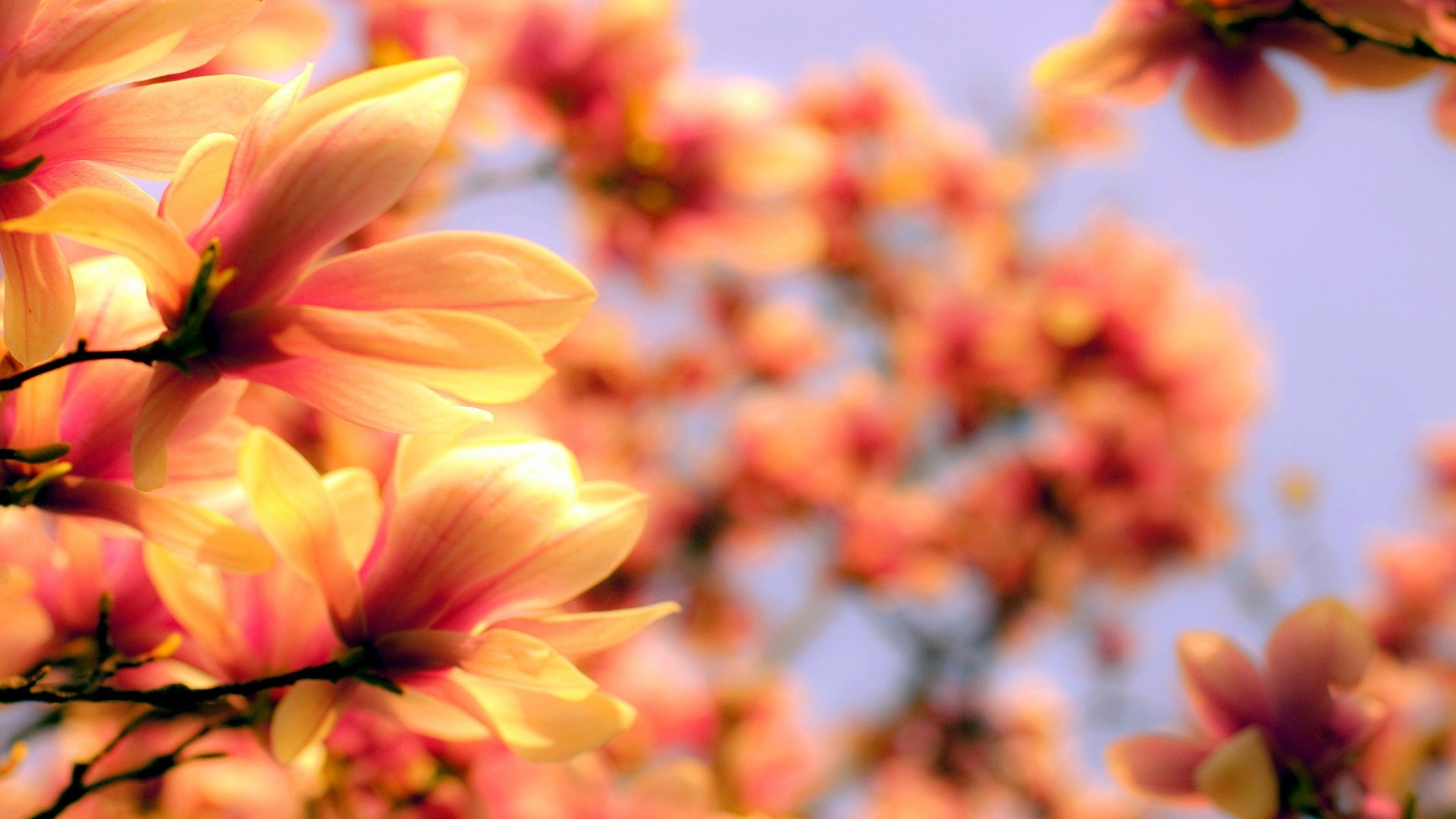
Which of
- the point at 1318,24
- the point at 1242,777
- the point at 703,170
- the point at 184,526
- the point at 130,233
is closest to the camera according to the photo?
the point at 130,233

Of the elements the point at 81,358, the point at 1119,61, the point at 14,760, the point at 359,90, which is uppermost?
the point at 1119,61

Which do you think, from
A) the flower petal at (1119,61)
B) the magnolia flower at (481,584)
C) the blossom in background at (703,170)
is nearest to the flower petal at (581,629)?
the magnolia flower at (481,584)

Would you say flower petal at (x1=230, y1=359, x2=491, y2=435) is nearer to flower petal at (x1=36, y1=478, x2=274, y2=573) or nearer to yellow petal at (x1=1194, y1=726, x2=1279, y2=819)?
flower petal at (x1=36, y1=478, x2=274, y2=573)

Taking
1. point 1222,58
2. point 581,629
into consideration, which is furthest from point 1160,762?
point 1222,58

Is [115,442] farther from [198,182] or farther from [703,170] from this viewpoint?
[703,170]

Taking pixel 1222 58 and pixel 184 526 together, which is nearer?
pixel 184 526
